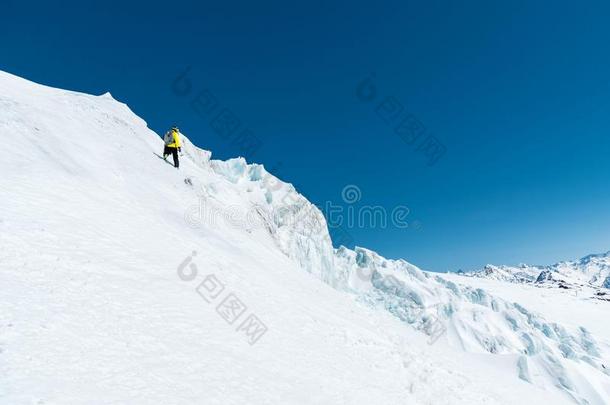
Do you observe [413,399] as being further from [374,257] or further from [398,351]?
[374,257]

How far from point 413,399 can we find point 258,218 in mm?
20940

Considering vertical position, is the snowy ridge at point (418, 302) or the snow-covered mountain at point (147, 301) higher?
the snowy ridge at point (418, 302)

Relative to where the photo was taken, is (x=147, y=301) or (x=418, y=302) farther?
(x=418, y=302)

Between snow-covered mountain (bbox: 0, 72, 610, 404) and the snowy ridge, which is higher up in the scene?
the snowy ridge

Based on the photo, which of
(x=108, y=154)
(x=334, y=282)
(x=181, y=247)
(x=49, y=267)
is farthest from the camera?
(x=334, y=282)

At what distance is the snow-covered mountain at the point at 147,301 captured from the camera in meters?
6.80

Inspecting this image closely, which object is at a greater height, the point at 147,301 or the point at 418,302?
the point at 418,302

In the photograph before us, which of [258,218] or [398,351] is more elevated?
[258,218]

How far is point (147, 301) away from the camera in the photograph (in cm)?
930

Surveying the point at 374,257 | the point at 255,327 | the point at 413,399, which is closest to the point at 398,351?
the point at 413,399

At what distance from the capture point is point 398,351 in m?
15.8

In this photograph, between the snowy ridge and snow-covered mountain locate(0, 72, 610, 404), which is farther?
the snowy ridge

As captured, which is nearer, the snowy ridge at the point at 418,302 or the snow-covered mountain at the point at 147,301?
the snow-covered mountain at the point at 147,301

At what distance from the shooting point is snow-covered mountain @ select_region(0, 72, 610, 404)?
6.80 m
